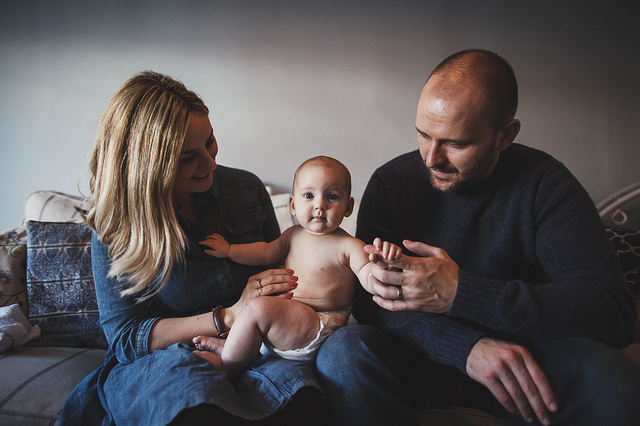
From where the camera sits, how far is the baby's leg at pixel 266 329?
114 centimetres

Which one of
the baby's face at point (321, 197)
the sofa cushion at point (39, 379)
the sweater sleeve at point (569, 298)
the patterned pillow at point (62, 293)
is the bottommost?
the sofa cushion at point (39, 379)

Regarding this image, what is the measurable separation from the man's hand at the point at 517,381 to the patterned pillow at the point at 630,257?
88 cm

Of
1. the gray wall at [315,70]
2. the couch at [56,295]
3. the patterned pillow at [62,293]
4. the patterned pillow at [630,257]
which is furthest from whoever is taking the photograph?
the gray wall at [315,70]

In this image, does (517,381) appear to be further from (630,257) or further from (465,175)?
(630,257)

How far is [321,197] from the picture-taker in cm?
124

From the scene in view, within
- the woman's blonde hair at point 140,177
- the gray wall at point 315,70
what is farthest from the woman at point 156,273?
the gray wall at point 315,70

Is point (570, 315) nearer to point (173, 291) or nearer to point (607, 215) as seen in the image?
point (173, 291)

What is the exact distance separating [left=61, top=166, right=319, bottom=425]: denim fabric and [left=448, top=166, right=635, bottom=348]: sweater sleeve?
1.62 feet

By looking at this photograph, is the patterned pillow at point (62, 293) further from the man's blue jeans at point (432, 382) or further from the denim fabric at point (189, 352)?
the man's blue jeans at point (432, 382)

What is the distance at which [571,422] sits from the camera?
97 centimetres

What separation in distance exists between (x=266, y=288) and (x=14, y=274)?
4.13 ft

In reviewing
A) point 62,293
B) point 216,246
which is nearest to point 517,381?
point 216,246

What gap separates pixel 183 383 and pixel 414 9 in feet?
6.98

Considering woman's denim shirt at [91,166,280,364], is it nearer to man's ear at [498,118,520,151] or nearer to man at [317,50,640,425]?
man at [317,50,640,425]
